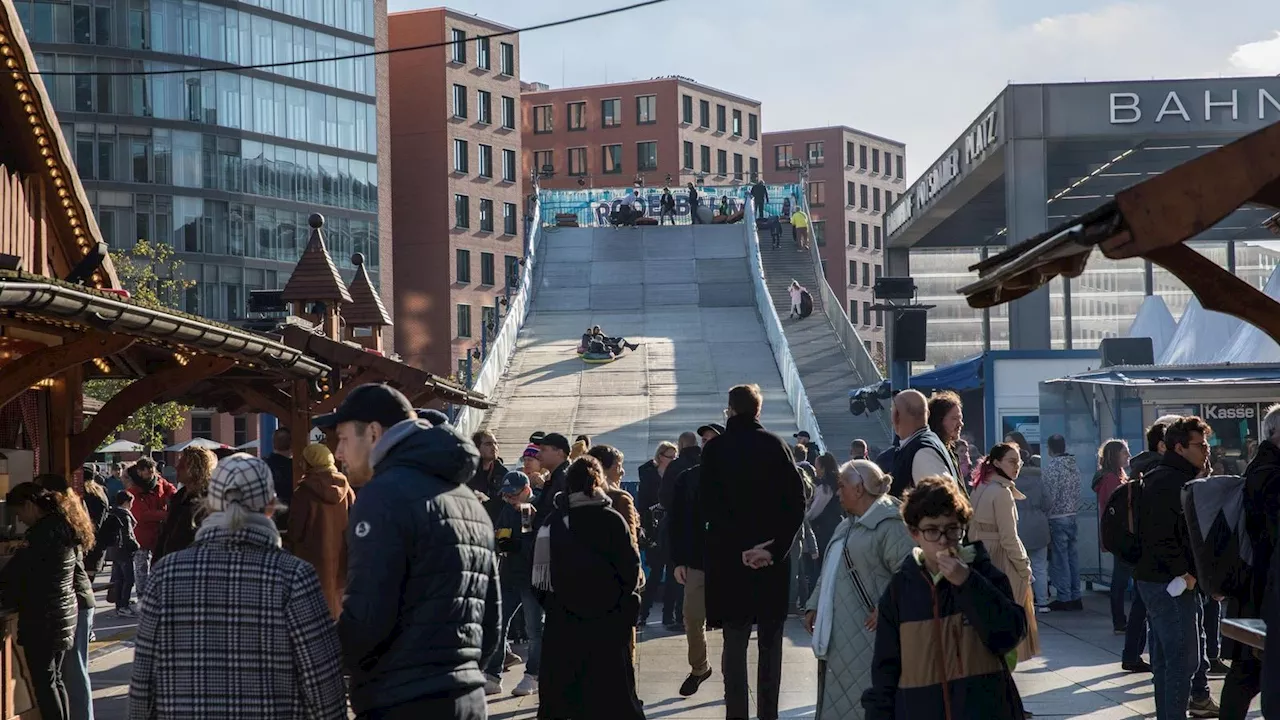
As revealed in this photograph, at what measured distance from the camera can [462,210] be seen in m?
81.8

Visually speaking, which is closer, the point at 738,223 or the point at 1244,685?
the point at 1244,685

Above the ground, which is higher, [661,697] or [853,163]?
[853,163]

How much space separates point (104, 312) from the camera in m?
8.29

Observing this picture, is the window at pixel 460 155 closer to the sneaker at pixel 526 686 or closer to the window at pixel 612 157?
the window at pixel 612 157

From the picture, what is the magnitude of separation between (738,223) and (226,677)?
53.7 metres

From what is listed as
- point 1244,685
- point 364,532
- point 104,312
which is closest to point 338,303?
point 104,312

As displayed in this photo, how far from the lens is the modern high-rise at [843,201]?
11506 cm

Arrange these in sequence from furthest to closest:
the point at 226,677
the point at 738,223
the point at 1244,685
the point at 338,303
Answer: the point at 738,223 → the point at 338,303 → the point at 1244,685 → the point at 226,677

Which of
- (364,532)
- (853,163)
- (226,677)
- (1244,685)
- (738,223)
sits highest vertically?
(853,163)

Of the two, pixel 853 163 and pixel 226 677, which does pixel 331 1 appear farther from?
pixel 226 677

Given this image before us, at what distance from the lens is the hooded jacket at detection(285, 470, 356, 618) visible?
33.3 ft

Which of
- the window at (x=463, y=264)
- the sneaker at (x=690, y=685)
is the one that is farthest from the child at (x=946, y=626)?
the window at (x=463, y=264)

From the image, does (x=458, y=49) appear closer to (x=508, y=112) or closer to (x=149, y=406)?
(x=508, y=112)

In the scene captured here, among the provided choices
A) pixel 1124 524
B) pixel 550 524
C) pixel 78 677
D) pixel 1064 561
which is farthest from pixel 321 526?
pixel 1064 561
